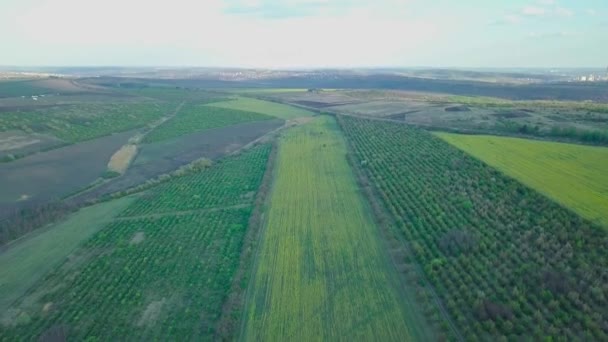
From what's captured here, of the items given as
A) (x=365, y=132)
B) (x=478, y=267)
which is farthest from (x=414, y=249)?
(x=365, y=132)

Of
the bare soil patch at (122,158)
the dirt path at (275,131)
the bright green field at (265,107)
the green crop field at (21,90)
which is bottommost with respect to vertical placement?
the bare soil patch at (122,158)

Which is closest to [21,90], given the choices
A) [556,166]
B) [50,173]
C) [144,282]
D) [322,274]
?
[50,173]

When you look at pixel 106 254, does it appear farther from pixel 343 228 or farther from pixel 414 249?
pixel 414 249

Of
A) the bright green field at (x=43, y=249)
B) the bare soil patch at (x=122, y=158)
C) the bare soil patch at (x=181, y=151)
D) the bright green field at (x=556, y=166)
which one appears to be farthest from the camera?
the bare soil patch at (x=122, y=158)

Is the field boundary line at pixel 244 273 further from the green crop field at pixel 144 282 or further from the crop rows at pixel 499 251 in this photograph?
the crop rows at pixel 499 251

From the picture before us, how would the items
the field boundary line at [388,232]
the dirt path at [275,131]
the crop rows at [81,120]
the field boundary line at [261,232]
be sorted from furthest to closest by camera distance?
the crop rows at [81,120] → the dirt path at [275,131] → the field boundary line at [261,232] → the field boundary line at [388,232]

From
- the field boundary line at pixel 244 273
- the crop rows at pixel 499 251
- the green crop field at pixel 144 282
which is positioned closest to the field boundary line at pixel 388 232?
the crop rows at pixel 499 251

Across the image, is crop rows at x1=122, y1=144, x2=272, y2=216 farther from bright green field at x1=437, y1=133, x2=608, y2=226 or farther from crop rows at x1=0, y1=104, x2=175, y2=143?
crop rows at x1=0, y1=104, x2=175, y2=143

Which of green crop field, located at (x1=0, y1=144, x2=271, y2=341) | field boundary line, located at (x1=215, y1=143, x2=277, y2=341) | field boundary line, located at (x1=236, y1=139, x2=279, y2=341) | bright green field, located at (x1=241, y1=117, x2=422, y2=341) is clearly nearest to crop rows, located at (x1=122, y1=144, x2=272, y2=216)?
green crop field, located at (x1=0, y1=144, x2=271, y2=341)
